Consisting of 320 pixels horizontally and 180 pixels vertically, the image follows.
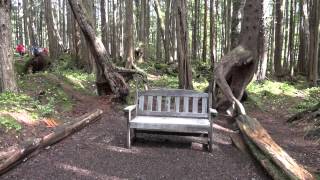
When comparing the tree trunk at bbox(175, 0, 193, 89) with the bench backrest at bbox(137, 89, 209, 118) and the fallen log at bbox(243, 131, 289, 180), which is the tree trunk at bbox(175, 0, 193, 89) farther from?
the fallen log at bbox(243, 131, 289, 180)

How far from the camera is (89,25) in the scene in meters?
11.6

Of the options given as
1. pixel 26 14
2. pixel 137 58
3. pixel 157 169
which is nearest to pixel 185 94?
pixel 157 169

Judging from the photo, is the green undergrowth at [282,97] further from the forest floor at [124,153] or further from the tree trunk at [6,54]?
the tree trunk at [6,54]

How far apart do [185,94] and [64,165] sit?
312cm

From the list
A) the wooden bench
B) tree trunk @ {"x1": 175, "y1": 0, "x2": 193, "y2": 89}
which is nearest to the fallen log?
the wooden bench

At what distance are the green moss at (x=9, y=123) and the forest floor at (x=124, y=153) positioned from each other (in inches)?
1.3

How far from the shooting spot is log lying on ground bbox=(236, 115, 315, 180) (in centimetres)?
524

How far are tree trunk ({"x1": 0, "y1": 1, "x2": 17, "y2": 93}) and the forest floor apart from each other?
603 millimetres

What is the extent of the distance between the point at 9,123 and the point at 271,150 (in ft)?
15.7

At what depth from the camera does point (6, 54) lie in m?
9.40

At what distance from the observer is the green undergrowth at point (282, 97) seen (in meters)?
13.1

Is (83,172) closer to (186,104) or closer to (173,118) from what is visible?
(173,118)

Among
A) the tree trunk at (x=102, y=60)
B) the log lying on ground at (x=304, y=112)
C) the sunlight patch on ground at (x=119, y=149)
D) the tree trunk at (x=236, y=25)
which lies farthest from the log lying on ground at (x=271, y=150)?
the tree trunk at (x=236, y=25)

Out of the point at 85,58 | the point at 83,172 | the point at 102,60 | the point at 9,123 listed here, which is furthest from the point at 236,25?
the point at 83,172
